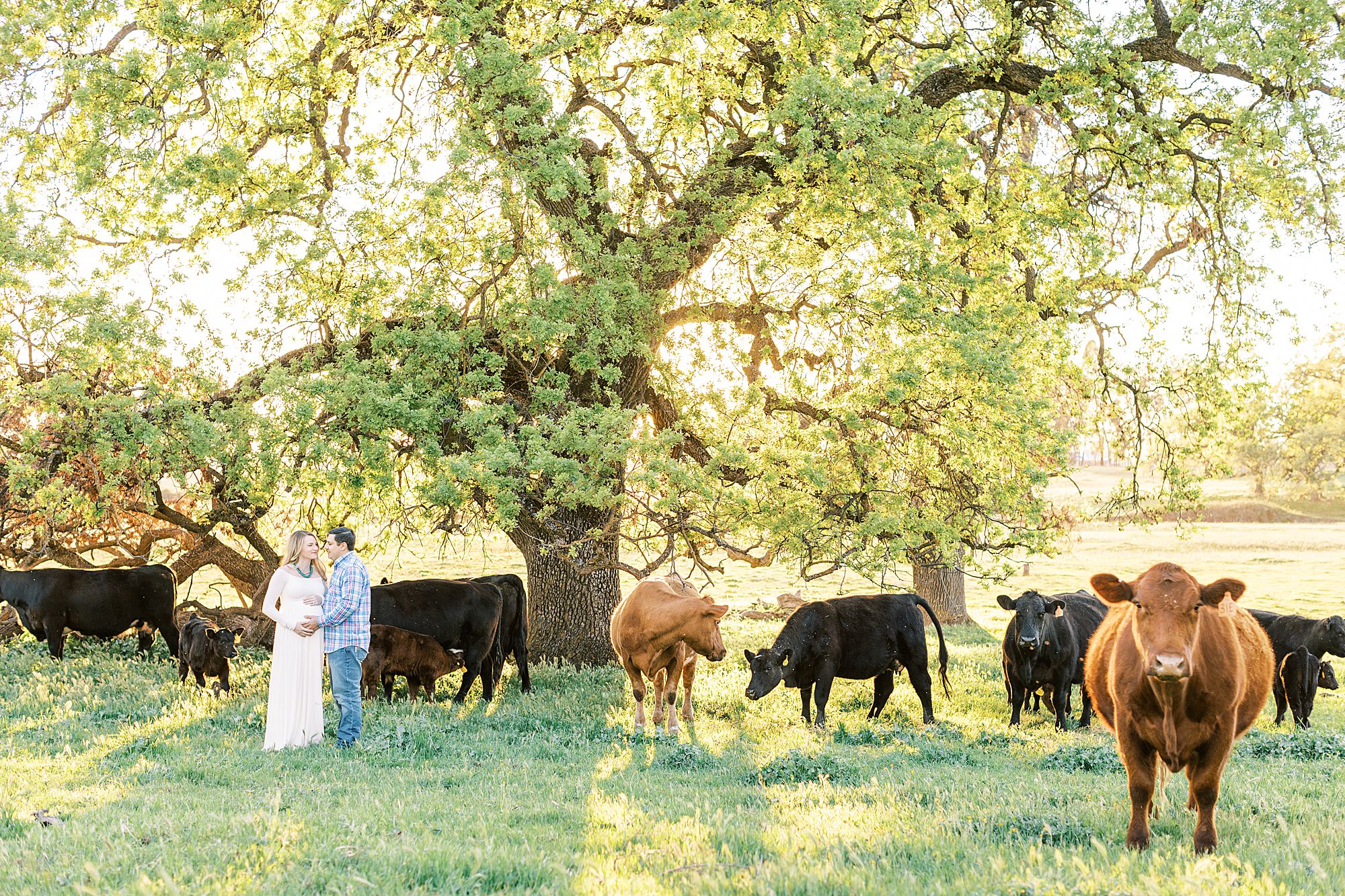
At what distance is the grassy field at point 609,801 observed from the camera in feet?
17.5

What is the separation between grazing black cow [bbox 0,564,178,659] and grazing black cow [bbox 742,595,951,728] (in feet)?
34.3

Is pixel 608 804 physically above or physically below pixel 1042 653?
below

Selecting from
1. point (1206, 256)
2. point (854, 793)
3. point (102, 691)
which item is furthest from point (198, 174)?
point (1206, 256)

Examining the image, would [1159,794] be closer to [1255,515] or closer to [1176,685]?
[1176,685]

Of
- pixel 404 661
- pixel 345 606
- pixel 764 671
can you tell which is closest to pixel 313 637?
pixel 345 606

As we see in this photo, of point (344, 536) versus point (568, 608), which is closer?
point (344, 536)

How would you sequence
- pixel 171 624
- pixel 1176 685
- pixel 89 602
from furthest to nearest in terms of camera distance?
pixel 171 624 → pixel 89 602 → pixel 1176 685

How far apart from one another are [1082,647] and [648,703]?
18.7 feet

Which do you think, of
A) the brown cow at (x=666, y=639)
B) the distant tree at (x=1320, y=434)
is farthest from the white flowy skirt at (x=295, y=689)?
the distant tree at (x=1320, y=434)

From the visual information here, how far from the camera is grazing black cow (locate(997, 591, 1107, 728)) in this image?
12.6m

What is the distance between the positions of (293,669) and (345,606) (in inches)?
30.2

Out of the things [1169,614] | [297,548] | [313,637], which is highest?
[297,548]

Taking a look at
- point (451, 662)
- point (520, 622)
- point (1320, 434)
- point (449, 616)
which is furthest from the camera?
point (1320, 434)

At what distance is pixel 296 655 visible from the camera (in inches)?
403
